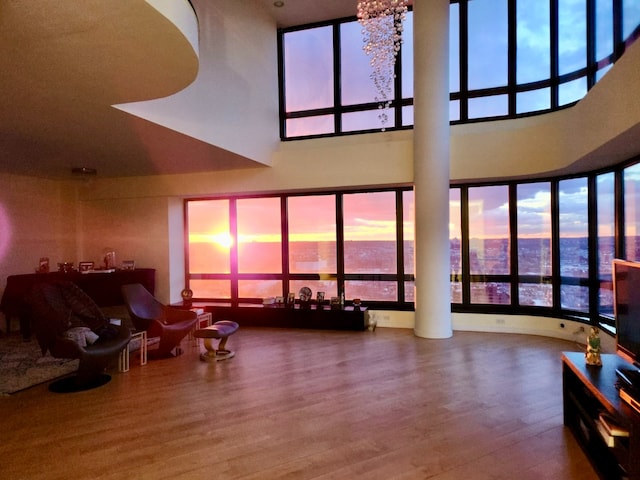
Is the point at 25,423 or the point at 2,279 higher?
the point at 2,279

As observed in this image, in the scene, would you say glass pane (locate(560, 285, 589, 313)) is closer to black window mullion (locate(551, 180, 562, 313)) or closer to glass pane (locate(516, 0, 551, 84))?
black window mullion (locate(551, 180, 562, 313))

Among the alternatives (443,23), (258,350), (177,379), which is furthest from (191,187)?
(443,23)

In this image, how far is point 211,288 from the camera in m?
8.11

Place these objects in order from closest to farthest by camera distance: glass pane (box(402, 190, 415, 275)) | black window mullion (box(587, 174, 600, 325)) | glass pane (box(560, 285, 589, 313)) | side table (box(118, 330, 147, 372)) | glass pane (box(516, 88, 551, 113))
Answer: side table (box(118, 330, 147, 372)) → black window mullion (box(587, 174, 600, 325)) → glass pane (box(560, 285, 589, 313)) → glass pane (box(516, 88, 551, 113)) → glass pane (box(402, 190, 415, 275))

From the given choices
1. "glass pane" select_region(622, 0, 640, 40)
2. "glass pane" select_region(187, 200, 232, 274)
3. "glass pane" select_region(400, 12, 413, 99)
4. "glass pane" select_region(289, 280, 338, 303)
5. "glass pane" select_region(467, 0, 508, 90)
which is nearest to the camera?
"glass pane" select_region(622, 0, 640, 40)

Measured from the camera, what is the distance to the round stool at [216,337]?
5234mm

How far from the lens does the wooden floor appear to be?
2.83 m

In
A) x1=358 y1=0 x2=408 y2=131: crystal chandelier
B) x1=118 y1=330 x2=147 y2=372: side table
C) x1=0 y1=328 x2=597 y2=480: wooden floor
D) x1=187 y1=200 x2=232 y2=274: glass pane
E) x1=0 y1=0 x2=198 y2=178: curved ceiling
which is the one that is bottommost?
x1=0 y1=328 x2=597 y2=480: wooden floor

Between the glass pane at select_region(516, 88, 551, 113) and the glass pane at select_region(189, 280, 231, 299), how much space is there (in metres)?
6.21

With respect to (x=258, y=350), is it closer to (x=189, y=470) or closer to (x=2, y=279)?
(x=189, y=470)

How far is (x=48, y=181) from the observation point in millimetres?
7715

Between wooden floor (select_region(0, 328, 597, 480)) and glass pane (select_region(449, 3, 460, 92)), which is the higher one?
glass pane (select_region(449, 3, 460, 92))

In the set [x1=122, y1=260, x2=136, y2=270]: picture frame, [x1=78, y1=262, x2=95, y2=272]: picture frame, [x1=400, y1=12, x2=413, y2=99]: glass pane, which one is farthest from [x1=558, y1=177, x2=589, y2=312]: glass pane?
[x1=78, y1=262, x2=95, y2=272]: picture frame

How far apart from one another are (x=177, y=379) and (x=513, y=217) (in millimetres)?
5777
